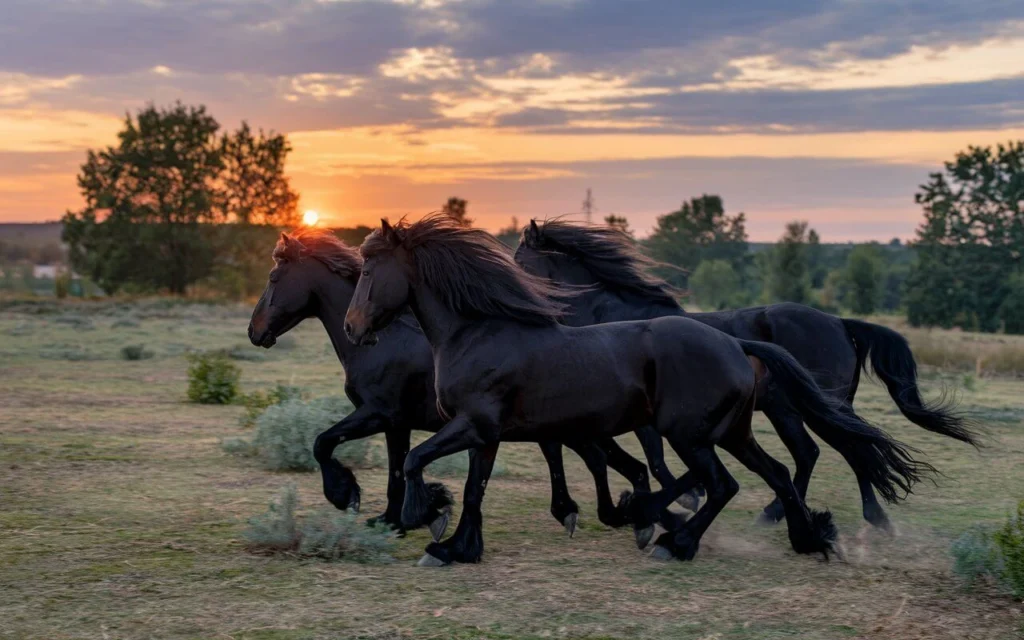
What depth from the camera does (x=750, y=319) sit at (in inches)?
338

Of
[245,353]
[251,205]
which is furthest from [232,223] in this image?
[245,353]

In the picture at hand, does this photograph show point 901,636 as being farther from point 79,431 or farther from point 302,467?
point 79,431

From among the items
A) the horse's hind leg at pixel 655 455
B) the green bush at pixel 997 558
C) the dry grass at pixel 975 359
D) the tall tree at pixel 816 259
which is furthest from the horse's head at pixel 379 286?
the tall tree at pixel 816 259

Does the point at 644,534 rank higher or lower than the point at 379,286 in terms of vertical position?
lower

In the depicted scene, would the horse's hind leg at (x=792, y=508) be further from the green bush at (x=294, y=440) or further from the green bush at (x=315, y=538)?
the green bush at (x=294, y=440)

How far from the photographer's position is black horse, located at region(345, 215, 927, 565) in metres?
6.36

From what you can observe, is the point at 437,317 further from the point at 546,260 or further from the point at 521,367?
the point at 546,260

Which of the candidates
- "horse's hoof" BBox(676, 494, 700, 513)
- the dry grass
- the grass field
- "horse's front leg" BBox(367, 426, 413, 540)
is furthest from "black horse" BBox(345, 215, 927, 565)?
the dry grass

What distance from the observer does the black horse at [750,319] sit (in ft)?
27.7

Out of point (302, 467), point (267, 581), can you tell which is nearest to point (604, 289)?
point (302, 467)

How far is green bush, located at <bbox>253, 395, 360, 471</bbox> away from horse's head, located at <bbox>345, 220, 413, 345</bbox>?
3424mm

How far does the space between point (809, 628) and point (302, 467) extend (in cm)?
553

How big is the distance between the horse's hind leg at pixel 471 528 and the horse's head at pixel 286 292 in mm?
1914

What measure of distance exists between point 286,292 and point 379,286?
135 cm
